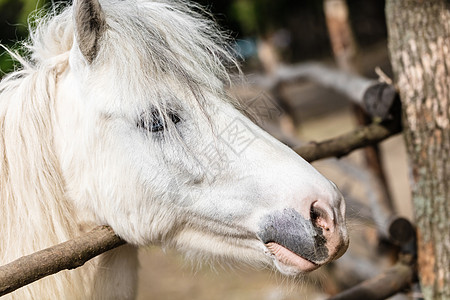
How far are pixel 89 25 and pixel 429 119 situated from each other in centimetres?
145

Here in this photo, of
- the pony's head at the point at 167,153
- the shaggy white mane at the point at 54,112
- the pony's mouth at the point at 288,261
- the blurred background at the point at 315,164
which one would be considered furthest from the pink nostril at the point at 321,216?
the shaggy white mane at the point at 54,112

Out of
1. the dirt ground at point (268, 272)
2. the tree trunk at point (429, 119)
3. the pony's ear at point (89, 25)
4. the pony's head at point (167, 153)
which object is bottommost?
the dirt ground at point (268, 272)

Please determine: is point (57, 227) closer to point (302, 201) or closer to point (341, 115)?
point (302, 201)

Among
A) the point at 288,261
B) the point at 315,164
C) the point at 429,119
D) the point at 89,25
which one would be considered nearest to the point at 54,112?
the point at 89,25

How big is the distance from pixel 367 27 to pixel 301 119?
970 centimetres

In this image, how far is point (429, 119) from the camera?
2275mm

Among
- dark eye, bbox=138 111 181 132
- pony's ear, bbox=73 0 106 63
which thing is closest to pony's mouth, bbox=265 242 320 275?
dark eye, bbox=138 111 181 132

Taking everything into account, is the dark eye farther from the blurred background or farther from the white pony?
the blurred background

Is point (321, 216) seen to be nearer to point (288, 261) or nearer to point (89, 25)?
point (288, 261)

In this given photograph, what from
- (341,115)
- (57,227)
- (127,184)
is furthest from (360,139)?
(341,115)

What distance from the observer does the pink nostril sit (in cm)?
158

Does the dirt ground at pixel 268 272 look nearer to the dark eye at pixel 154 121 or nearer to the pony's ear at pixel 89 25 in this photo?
the dark eye at pixel 154 121

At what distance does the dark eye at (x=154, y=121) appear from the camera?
1.72 metres

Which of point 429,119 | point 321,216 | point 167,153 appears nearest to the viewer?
point 321,216
